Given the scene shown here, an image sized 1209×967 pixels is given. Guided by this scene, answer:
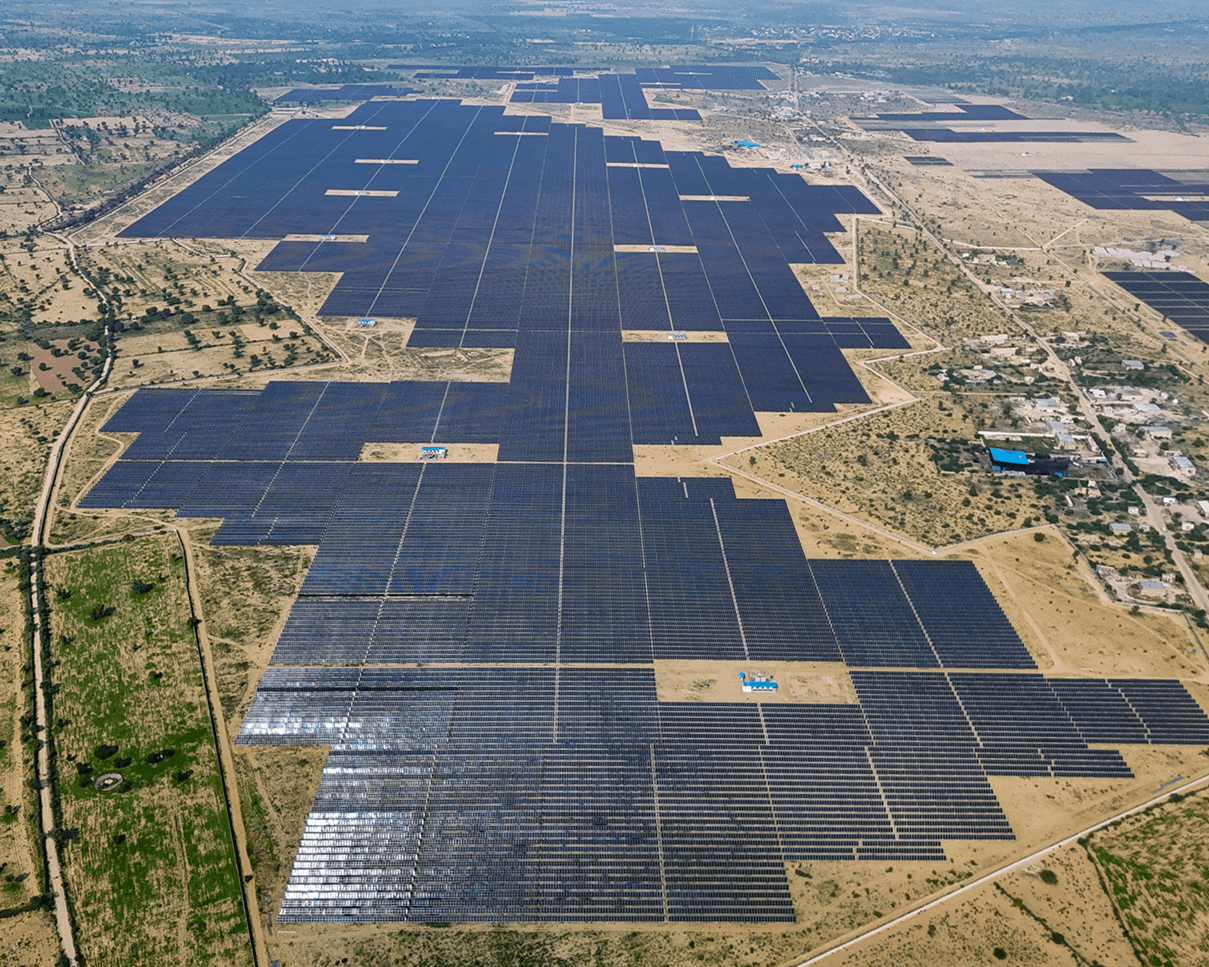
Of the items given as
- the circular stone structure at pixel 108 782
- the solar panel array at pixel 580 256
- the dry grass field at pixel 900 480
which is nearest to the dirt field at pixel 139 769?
the circular stone structure at pixel 108 782

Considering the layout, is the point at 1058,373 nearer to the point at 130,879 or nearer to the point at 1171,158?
the point at 130,879

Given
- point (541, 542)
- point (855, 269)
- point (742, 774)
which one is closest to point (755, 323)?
point (855, 269)

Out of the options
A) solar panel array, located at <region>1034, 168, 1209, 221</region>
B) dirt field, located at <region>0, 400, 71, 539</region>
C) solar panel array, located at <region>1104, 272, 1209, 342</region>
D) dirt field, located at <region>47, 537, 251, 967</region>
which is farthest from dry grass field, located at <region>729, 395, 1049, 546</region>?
solar panel array, located at <region>1034, 168, 1209, 221</region>

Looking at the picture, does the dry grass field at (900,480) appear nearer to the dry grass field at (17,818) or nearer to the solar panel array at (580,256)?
the solar panel array at (580,256)

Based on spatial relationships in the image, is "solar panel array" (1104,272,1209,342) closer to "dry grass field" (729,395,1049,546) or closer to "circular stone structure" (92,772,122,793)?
"dry grass field" (729,395,1049,546)

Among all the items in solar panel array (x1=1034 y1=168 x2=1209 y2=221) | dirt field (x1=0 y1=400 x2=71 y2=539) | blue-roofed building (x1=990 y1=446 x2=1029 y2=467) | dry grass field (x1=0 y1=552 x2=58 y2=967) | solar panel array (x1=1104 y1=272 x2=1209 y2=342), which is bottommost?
dry grass field (x1=0 y1=552 x2=58 y2=967)

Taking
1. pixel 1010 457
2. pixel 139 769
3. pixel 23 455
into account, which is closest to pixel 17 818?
pixel 139 769
